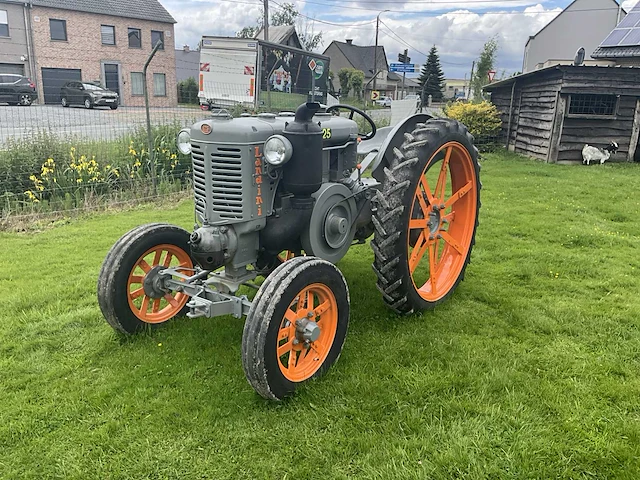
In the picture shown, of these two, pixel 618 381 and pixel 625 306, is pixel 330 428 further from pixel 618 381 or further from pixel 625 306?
pixel 625 306

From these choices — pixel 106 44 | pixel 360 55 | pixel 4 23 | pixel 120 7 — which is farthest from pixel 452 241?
pixel 360 55

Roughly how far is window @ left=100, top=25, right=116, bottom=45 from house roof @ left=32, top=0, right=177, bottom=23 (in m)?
0.81

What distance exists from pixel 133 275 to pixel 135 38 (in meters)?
31.6

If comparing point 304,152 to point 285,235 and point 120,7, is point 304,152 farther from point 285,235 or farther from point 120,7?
point 120,7

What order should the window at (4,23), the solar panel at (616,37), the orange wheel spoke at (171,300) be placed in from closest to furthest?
1. the orange wheel spoke at (171,300)
2. the solar panel at (616,37)
3. the window at (4,23)

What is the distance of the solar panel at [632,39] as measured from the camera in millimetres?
14359

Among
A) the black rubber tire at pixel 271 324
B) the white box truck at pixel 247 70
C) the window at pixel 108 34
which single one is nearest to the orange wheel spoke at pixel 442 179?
the black rubber tire at pixel 271 324

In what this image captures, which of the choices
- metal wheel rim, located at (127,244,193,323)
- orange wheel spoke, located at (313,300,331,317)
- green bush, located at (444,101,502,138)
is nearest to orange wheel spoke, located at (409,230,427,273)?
orange wheel spoke, located at (313,300,331,317)

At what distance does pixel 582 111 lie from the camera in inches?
484

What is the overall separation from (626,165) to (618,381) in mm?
10478

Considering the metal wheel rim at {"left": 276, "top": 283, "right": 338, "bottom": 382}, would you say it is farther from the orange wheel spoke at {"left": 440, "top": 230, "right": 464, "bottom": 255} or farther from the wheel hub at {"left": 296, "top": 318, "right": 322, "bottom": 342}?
the orange wheel spoke at {"left": 440, "top": 230, "right": 464, "bottom": 255}

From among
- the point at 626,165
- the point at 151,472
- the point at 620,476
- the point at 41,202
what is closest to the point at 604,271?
the point at 620,476

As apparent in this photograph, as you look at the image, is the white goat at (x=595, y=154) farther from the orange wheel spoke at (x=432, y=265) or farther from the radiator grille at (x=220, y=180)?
the radiator grille at (x=220, y=180)

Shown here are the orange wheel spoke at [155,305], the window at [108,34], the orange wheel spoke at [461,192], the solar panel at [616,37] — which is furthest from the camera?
the window at [108,34]
